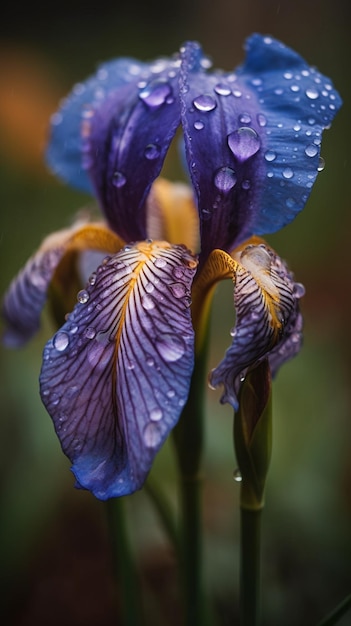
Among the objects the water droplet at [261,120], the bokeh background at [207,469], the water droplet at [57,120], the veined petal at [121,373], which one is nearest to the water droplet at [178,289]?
the veined petal at [121,373]

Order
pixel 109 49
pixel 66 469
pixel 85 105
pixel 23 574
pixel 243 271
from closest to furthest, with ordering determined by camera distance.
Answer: pixel 243 271
pixel 85 105
pixel 23 574
pixel 66 469
pixel 109 49

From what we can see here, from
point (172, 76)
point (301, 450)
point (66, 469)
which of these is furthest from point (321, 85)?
point (66, 469)

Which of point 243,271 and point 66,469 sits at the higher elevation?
point 243,271

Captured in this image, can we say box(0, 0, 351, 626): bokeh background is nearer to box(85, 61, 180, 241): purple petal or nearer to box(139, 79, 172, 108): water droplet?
box(85, 61, 180, 241): purple petal

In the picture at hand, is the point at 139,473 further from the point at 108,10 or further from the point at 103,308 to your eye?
the point at 108,10

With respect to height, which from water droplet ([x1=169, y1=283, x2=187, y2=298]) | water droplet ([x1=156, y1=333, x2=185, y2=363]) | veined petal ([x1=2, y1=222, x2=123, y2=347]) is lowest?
water droplet ([x1=156, y1=333, x2=185, y2=363])

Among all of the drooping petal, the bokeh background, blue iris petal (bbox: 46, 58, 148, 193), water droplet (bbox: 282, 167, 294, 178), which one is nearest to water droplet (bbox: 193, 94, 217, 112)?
the drooping petal
